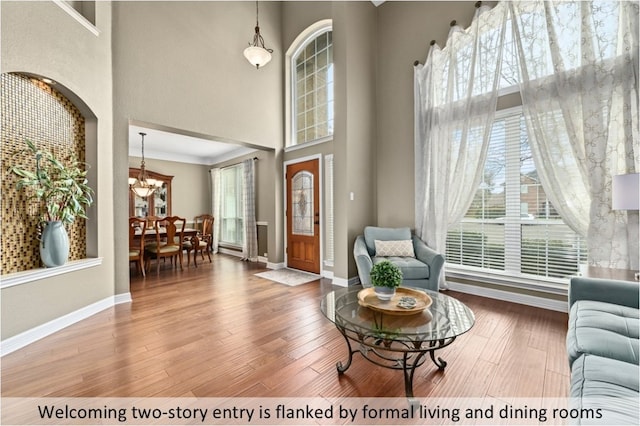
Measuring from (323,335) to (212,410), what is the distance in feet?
3.73

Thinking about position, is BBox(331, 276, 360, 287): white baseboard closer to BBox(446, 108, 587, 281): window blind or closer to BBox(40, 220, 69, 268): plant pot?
BBox(446, 108, 587, 281): window blind

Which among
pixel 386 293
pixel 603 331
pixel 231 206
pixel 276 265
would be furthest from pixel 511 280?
pixel 231 206

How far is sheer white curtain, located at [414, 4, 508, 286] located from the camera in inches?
132

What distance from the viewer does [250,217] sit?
6.17 metres

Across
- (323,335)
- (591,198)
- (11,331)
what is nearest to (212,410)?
(323,335)

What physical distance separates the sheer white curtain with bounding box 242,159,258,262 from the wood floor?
9.34 ft

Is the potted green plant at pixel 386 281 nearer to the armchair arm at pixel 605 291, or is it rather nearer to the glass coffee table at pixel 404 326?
the glass coffee table at pixel 404 326

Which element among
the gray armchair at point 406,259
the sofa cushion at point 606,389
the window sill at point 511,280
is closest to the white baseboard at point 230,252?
the gray armchair at point 406,259

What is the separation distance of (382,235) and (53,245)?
150 inches

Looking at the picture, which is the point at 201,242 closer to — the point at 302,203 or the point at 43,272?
the point at 302,203

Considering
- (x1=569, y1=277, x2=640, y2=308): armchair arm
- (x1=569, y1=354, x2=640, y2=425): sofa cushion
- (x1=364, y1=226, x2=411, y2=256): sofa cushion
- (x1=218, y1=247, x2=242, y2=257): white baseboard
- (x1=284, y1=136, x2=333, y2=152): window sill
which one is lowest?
(x1=218, y1=247, x2=242, y2=257): white baseboard

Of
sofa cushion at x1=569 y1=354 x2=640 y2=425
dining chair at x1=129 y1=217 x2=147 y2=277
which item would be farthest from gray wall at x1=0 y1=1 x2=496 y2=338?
sofa cushion at x1=569 y1=354 x2=640 y2=425

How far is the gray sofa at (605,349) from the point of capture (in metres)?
1.02

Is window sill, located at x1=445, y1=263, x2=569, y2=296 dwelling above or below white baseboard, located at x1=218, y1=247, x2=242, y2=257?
above
